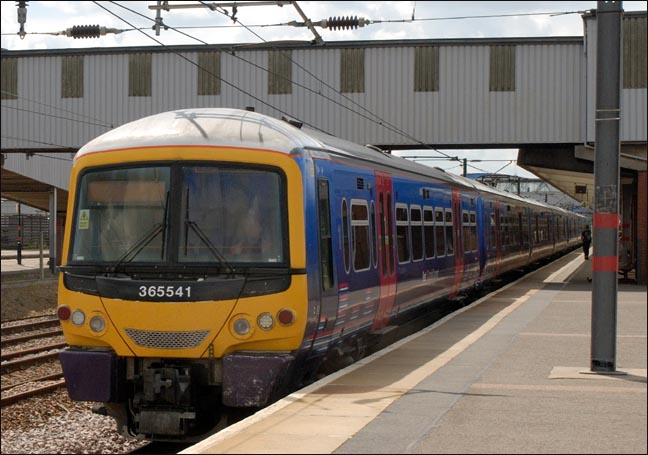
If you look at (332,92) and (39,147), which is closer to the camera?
(332,92)

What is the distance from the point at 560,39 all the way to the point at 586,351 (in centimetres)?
1799

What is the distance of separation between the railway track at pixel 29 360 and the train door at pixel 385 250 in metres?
5.06

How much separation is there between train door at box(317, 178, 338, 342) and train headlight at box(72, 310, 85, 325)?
2136 mm

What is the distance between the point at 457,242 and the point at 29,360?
775 cm

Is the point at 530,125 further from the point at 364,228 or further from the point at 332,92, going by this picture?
the point at 364,228

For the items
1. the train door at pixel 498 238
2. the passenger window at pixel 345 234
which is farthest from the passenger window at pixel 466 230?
the passenger window at pixel 345 234

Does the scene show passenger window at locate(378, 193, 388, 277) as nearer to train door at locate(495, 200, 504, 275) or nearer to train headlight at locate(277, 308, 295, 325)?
train headlight at locate(277, 308, 295, 325)

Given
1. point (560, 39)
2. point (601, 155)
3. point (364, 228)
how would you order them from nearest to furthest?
point (601, 155), point (364, 228), point (560, 39)

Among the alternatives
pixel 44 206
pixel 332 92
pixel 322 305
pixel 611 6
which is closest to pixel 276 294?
pixel 322 305

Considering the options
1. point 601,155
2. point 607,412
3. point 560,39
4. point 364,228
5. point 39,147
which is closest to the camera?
point 607,412

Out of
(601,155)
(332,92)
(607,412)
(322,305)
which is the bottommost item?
(607,412)

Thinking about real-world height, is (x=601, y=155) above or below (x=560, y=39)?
below

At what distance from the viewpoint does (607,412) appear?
24.3 ft

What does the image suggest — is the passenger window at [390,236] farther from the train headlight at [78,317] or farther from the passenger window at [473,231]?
the passenger window at [473,231]
